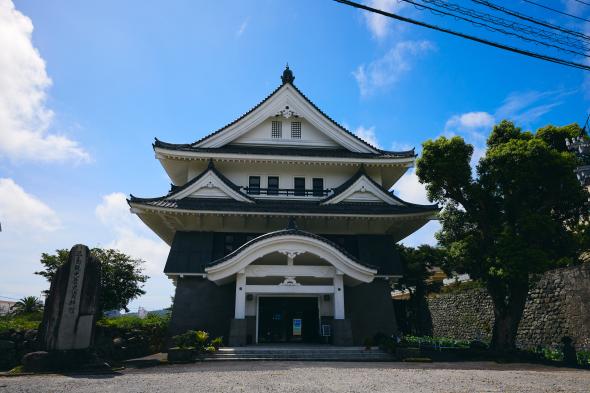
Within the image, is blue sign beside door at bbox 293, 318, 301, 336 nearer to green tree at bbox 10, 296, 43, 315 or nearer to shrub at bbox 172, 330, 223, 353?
shrub at bbox 172, 330, 223, 353

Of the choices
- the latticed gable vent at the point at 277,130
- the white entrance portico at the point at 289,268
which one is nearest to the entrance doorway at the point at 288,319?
the white entrance portico at the point at 289,268

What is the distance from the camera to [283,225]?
17.8 meters

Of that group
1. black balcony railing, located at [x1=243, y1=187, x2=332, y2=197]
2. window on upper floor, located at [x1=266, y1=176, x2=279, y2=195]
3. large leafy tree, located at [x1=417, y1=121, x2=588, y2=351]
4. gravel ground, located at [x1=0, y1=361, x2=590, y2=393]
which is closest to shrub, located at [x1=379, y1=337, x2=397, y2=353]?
gravel ground, located at [x1=0, y1=361, x2=590, y2=393]

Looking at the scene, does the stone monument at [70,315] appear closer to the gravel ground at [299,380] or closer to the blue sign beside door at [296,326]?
the gravel ground at [299,380]

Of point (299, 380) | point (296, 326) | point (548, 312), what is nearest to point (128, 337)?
point (296, 326)

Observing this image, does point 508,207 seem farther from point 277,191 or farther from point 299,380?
point 299,380

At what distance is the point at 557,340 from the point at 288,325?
12096 mm

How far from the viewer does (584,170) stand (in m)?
10.1

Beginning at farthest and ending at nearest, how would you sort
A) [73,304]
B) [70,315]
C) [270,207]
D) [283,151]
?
1. [283,151]
2. [270,207]
3. [73,304]
4. [70,315]

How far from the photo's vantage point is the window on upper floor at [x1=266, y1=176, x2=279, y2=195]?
19078mm

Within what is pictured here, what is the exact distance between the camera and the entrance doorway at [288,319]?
54.1 ft

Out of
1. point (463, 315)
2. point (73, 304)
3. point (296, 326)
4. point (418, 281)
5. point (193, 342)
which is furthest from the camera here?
point (418, 281)

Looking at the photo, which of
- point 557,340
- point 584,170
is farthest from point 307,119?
point 557,340

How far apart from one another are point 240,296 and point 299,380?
630 cm
